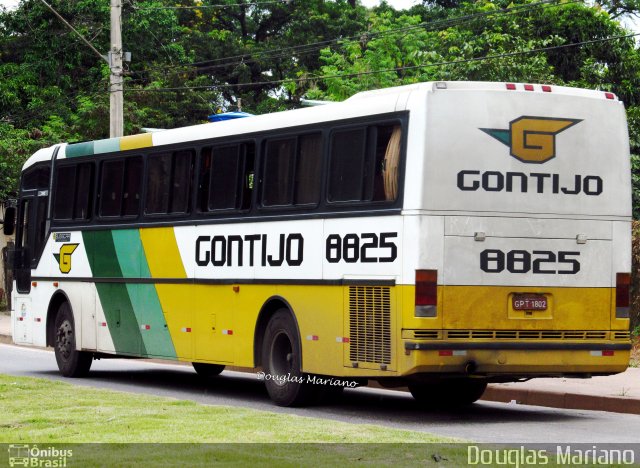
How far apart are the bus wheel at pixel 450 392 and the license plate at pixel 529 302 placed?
6.47ft

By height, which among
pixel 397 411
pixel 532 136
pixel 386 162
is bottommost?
pixel 397 411

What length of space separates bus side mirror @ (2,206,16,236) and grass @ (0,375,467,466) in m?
7.31

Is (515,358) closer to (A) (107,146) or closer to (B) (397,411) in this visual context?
(B) (397,411)

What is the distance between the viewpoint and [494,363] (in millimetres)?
13406

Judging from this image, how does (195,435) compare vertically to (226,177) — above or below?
below

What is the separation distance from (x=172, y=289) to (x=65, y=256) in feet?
11.1

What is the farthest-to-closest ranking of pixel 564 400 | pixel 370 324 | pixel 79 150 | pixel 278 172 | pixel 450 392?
pixel 79 150 → pixel 450 392 → pixel 278 172 → pixel 564 400 → pixel 370 324

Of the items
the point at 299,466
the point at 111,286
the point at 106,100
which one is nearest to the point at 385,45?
the point at 106,100

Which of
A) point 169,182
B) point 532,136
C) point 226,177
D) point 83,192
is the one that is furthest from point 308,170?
point 83,192

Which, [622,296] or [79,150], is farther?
[79,150]

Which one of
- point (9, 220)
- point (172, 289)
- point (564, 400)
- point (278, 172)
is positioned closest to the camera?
point (564, 400)

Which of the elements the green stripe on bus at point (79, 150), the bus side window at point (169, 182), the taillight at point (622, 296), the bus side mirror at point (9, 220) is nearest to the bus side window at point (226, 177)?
the bus side window at point (169, 182)

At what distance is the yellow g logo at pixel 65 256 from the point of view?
20.1 meters

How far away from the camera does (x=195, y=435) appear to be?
1102 cm
